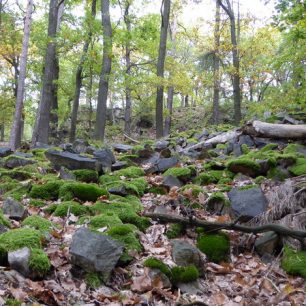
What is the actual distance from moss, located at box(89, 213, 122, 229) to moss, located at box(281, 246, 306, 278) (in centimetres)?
215

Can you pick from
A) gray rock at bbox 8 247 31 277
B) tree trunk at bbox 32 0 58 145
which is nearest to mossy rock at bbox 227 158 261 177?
gray rock at bbox 8 247 31 277

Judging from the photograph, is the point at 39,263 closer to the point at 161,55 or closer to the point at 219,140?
the point at 219,140

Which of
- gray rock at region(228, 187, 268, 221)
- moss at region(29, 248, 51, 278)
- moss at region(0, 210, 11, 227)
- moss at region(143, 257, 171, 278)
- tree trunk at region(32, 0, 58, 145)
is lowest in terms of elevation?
moss at region(143, 257, 171, 278)

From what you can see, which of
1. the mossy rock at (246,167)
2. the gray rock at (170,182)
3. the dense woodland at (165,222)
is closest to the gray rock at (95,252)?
the dense woodland at (165,222)

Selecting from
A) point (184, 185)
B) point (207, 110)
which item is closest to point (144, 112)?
point (207, 110)

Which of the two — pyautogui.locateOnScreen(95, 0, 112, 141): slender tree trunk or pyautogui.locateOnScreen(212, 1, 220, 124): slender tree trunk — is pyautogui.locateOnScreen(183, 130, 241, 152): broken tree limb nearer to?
pyautogui.locateOnScreen(95, 0, 112, 141): slender tree trunk

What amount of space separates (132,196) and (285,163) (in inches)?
123

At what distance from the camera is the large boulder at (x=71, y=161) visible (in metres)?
7.41

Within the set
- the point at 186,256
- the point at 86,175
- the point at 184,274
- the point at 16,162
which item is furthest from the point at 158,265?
the point at 16,162

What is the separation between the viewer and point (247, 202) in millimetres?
5449

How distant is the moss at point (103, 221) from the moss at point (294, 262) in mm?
2155

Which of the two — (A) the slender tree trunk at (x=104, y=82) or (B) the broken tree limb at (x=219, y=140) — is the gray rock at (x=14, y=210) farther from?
(A) the slender tree trunk at (x=104, y=82)

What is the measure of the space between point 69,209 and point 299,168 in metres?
4.26

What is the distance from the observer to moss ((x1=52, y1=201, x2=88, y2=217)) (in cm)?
523
